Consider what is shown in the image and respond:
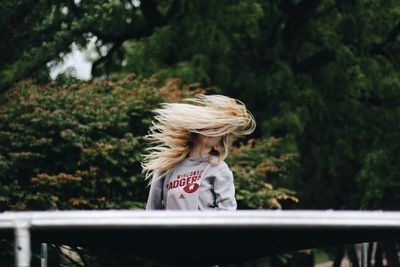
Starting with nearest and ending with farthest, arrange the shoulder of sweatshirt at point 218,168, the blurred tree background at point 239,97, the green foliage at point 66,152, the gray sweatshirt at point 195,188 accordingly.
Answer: the gray sweatshirt at point 195,188 → the shoulder of sweatshirt at point 218,168 → the green foliage at point 66,152 → the blurred tree background at point 239,97

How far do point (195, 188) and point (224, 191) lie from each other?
0.47 ft

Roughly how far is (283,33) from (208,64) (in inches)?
98.3

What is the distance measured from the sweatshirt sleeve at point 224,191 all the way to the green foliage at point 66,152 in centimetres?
700

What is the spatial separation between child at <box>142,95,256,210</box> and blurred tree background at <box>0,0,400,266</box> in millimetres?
7004

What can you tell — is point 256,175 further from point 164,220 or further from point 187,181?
point 164,220

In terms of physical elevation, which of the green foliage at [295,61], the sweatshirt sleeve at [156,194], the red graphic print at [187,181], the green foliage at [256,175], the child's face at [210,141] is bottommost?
the green foliage at [256,175]

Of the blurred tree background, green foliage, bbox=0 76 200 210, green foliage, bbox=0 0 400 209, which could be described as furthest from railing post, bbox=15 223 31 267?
green foliage, bbox=0 0 400 209

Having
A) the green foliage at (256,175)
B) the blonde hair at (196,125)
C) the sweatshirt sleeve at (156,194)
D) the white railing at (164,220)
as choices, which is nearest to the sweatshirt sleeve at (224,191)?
the blonde hair at (196,125)

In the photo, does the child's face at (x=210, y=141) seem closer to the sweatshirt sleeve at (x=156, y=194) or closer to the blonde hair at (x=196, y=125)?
the blonde hair at (x=196, y=125)

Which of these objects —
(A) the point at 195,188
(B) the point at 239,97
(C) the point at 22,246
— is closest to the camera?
(C) the point at 22,246

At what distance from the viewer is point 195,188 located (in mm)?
5219

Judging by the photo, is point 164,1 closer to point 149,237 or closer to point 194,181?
point 194,181

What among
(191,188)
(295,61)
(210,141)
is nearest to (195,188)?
(191,188)

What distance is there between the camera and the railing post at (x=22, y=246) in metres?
3.05
